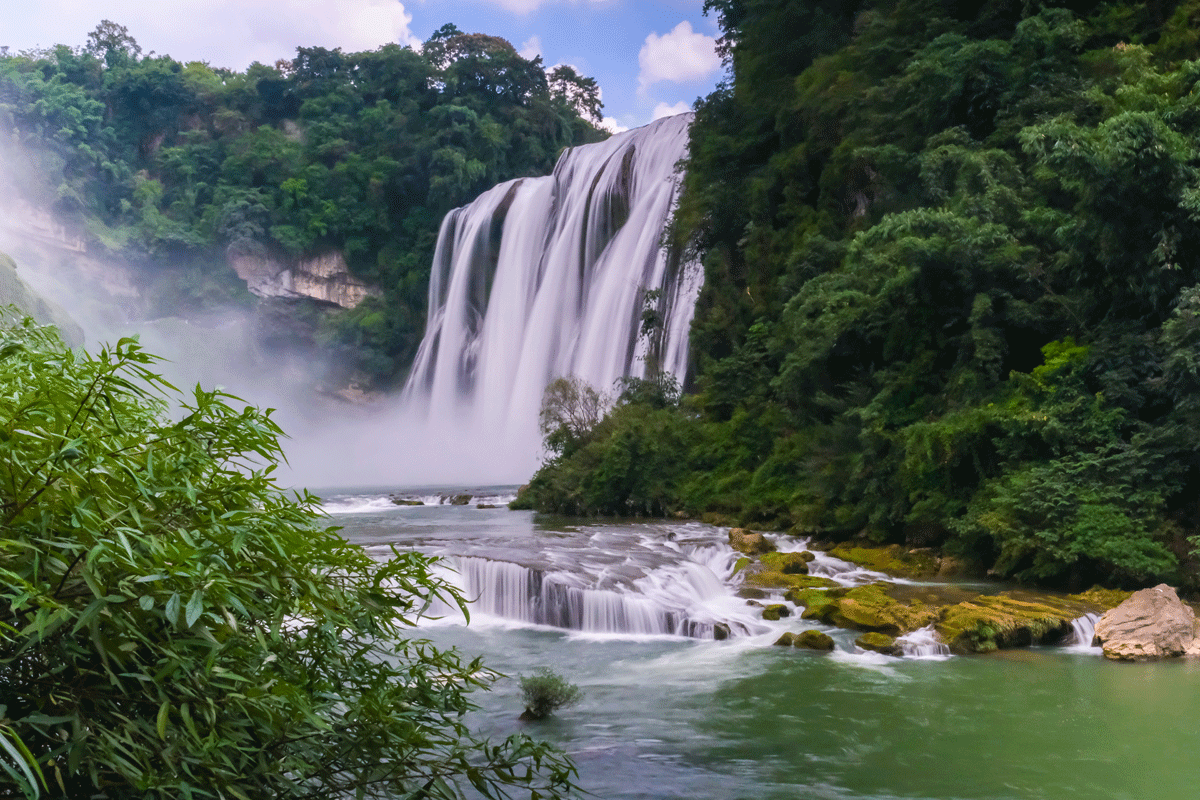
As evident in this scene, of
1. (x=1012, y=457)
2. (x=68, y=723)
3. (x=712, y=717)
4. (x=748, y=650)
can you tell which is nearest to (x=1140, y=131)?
(x=1012, y=457)

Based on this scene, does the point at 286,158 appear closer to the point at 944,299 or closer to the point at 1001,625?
the point at 944,299

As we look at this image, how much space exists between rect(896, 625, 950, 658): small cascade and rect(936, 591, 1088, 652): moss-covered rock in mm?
81

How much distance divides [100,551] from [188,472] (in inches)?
17.8

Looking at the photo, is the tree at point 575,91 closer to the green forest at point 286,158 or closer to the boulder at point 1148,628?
the green forest at point 286,158

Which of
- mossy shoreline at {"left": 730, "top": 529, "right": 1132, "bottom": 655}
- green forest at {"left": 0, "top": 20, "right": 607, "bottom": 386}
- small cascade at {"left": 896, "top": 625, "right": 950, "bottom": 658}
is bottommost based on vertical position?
small cascade at {"left": 896, "top": 625, "right": 950, "bottom": 658}

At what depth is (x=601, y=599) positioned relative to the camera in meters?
11.4

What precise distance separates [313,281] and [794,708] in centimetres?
4091

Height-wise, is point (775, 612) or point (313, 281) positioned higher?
point (313, 281)

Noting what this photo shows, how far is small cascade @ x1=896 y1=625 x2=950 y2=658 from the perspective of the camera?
951cm

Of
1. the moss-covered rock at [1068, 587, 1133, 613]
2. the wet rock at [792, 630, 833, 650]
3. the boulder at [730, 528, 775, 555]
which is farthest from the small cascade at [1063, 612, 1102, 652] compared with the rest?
the boulder at [730, 528, 775, 555]

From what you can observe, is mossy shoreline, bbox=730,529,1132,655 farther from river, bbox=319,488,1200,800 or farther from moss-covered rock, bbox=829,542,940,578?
river, bbox=319,488,1200,800

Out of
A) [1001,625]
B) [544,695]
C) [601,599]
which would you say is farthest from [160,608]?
[601,599]

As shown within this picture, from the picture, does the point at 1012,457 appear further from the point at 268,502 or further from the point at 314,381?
the point at 314,381

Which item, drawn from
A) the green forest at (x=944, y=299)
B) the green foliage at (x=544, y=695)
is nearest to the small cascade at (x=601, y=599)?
the green foliage at (x=544, y=695)
